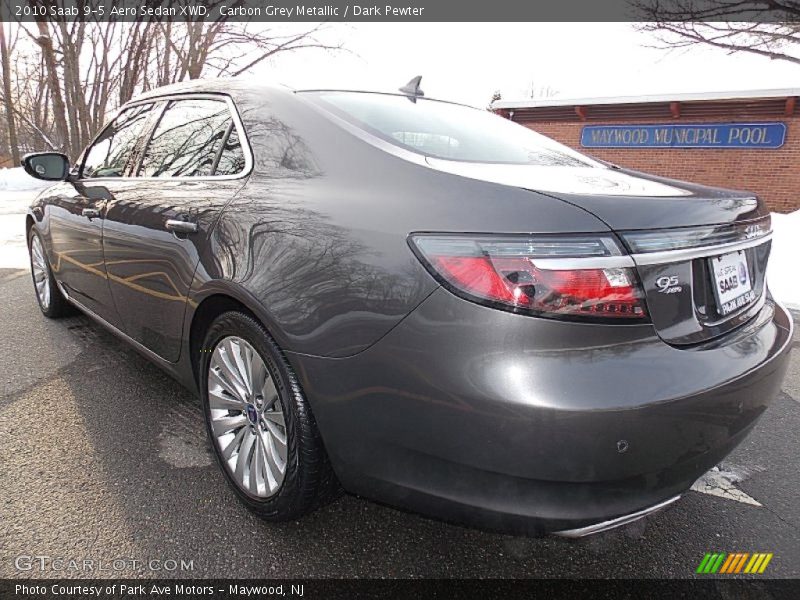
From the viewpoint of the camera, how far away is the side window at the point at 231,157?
2.06m

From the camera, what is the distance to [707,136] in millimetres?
13172

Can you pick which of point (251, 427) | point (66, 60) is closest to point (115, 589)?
point (251, 427)

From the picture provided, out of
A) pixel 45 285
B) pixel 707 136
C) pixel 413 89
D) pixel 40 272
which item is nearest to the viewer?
pixel 413 89

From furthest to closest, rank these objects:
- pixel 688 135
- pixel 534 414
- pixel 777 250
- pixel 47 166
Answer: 1. pixel 688 135
2. pixel 777 250
3. pixel 47 166
4. pixel 534 414

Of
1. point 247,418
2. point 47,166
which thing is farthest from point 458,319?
point 47,166

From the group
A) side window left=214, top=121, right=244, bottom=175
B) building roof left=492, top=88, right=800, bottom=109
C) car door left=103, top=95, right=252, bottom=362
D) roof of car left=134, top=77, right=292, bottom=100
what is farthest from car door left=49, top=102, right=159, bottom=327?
building roof left=492, top=88, right=800, bottom=109

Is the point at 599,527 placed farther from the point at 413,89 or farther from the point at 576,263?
the point at 413,89

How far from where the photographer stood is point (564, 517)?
130 centimetres

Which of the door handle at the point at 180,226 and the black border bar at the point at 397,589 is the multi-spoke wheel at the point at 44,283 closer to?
the door handle at the point at 180,226

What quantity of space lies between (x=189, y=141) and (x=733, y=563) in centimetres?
270

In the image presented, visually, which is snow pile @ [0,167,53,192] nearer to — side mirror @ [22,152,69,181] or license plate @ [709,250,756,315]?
side mirror @ [22,152,69,181]

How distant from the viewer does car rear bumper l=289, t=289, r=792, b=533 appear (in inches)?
49.3

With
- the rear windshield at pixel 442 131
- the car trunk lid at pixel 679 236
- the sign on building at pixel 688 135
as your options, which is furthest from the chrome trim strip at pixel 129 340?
the sign on building at pixel 688 135

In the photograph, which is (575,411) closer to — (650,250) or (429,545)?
(650,250)
